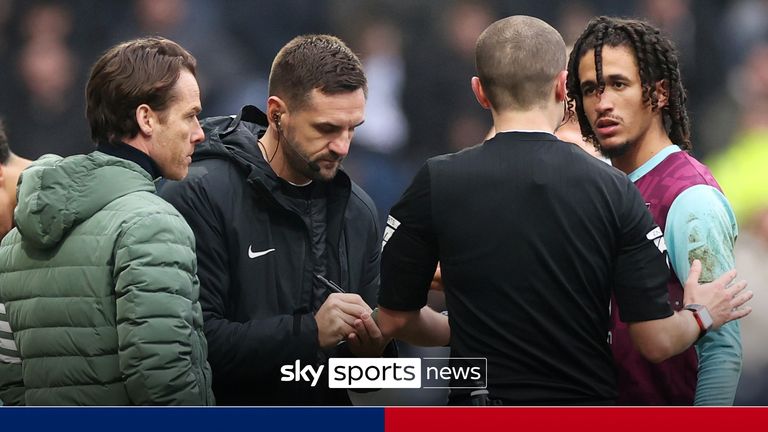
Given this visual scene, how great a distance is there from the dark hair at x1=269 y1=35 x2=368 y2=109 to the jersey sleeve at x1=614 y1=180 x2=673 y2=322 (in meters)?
0.59

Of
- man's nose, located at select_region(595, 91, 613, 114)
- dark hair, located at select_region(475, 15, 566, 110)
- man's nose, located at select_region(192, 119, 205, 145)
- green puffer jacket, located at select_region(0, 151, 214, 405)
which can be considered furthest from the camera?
man's nose, located at select_region(595, 91, 613, 114)

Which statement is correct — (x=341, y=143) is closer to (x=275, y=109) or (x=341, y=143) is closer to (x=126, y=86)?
(x=275, y=109)

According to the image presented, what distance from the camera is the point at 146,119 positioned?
6.69 ft

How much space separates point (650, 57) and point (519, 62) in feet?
1.17

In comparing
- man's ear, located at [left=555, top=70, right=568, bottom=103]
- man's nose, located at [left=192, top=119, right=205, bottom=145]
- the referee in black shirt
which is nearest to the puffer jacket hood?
man's nose, located at [left=192, top=119, right=205, bottom=145]

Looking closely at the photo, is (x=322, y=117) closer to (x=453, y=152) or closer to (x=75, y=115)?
(x=453, y=152)

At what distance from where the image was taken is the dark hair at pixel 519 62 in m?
1.97

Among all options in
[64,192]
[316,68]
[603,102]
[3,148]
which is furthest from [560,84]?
[3,148]

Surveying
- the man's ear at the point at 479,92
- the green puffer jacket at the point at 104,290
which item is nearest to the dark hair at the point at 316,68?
the man's ear at the point at 479,92

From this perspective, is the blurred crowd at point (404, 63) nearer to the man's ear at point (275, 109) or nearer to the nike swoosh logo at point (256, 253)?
the man's ear at point (275, 109)

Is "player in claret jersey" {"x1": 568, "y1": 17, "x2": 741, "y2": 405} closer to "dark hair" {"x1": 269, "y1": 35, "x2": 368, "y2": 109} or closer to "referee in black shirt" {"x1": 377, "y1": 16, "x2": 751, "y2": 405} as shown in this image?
"referee in black shirt" {"x1": 377, "y1": 16, "x2": 751, "y2": 405}

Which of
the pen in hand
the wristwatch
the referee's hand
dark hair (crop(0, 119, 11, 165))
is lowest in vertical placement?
the wristwatch

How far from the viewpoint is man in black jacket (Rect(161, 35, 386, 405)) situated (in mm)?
2143

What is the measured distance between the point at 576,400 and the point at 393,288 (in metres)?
0.38
